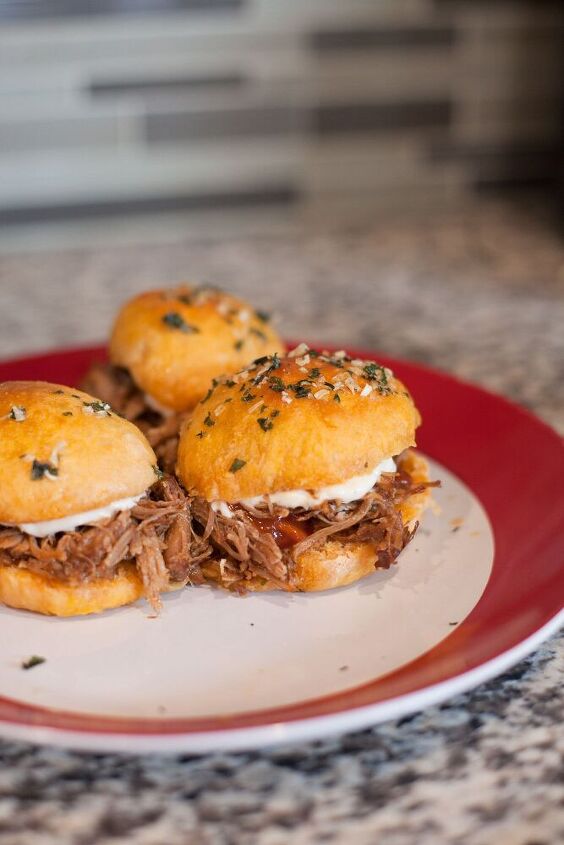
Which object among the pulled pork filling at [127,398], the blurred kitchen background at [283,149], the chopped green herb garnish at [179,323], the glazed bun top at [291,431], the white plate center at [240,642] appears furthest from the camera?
the blurred kitchen background at [283,149]

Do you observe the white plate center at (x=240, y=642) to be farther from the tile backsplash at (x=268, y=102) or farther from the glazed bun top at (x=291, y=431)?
the tile backsplash at (x=268, y=102)

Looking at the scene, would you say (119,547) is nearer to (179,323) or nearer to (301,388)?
(301,388)

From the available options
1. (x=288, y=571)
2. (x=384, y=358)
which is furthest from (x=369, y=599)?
(x=384, y=358)

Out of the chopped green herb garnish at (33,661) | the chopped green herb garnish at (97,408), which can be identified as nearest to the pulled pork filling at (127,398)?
the chopped green herb garnish at (97,408)

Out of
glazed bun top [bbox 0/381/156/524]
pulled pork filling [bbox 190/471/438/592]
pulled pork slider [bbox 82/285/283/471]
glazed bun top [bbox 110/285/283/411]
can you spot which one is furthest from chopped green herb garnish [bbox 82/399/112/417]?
glazed bun top [bbox 110/285/283/411]

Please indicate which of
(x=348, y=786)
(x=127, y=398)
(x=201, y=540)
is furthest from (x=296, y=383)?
(x=348, y=786)

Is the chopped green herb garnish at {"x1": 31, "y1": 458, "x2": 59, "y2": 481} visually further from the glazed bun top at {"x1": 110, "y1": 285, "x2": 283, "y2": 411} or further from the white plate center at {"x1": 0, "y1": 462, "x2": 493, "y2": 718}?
the glazed bun top at {"x1": 110, "y1": 285, "x2": 283, "y2": 411}
